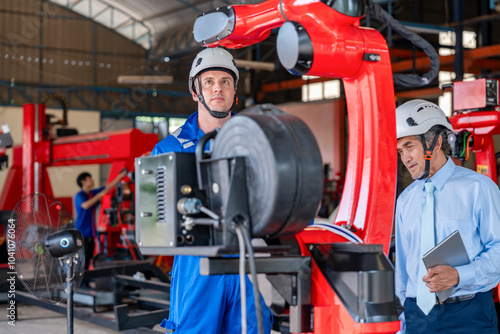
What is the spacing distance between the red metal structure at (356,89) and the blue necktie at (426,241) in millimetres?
749

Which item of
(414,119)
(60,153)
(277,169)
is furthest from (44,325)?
(277,169)

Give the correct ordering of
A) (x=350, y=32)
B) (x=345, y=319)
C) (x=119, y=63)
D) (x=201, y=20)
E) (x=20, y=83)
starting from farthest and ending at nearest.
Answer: (x=119, y=63)
(x=20, y=83)
(x=201, y=20)
(x=350, y=32)
(x=345, y=319)

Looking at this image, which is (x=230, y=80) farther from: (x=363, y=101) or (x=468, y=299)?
(x=468, y=299)

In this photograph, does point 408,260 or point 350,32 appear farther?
point 408,260

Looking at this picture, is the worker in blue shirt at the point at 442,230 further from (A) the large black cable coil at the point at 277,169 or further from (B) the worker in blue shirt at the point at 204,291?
(A) the large black cable coil at the point at 277,169

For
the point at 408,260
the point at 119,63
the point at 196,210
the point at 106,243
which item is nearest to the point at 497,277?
the point at 408,260

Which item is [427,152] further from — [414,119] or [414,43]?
[414,43]

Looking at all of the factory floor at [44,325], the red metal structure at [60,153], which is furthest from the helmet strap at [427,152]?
A: the red metal structure at [60,153]

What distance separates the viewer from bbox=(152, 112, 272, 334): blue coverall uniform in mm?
2455

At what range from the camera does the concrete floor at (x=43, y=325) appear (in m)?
6.71

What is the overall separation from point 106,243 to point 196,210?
7.78 m

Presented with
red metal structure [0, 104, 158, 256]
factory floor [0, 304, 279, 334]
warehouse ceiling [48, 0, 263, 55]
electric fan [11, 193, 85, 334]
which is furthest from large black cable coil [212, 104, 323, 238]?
warehouse ceiling [48, 0, 263, 55]

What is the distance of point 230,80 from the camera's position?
2793 mm

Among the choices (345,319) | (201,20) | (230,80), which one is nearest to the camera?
(345,319)
